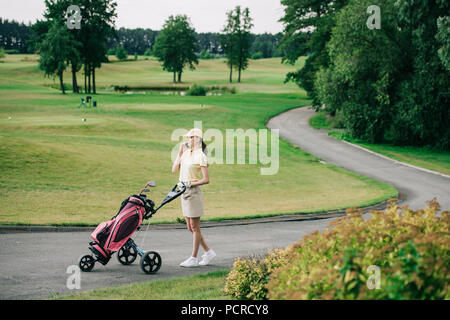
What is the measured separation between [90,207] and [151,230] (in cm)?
334

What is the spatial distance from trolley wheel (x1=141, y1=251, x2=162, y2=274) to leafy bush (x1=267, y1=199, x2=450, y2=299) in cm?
380

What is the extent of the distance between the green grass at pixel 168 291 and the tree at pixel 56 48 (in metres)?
67.5

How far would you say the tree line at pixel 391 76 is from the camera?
33812mm

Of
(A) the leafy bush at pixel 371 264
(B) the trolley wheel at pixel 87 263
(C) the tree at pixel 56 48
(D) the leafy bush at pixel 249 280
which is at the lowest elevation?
(B) the trolley wheel at pixel 87 263

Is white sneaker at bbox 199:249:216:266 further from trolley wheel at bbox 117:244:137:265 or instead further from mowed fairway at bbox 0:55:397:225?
mowed fairway at bbox 0:55:397:225

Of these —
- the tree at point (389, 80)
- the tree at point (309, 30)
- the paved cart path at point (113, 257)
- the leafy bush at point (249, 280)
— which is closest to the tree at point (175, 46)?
the tree at point (309, 30)

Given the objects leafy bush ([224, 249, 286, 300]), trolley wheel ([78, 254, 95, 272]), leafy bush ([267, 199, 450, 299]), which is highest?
leafy bush ([267, 199, 450, 299])

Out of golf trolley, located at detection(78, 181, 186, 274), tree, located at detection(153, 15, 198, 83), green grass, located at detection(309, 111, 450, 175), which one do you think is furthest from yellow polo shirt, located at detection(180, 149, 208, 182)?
tree, located at detection(153, 15, 198, 83)

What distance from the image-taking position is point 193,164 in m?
8.77

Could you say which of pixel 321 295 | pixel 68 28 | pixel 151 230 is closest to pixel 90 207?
A: pixel 151 230

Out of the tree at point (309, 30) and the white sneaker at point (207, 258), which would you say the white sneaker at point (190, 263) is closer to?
the white sneaker at point (207, 258)

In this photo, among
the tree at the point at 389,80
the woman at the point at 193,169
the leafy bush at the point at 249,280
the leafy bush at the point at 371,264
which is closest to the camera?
the leafy bush at the point at 371,264

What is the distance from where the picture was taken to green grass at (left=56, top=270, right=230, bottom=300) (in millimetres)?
6840
